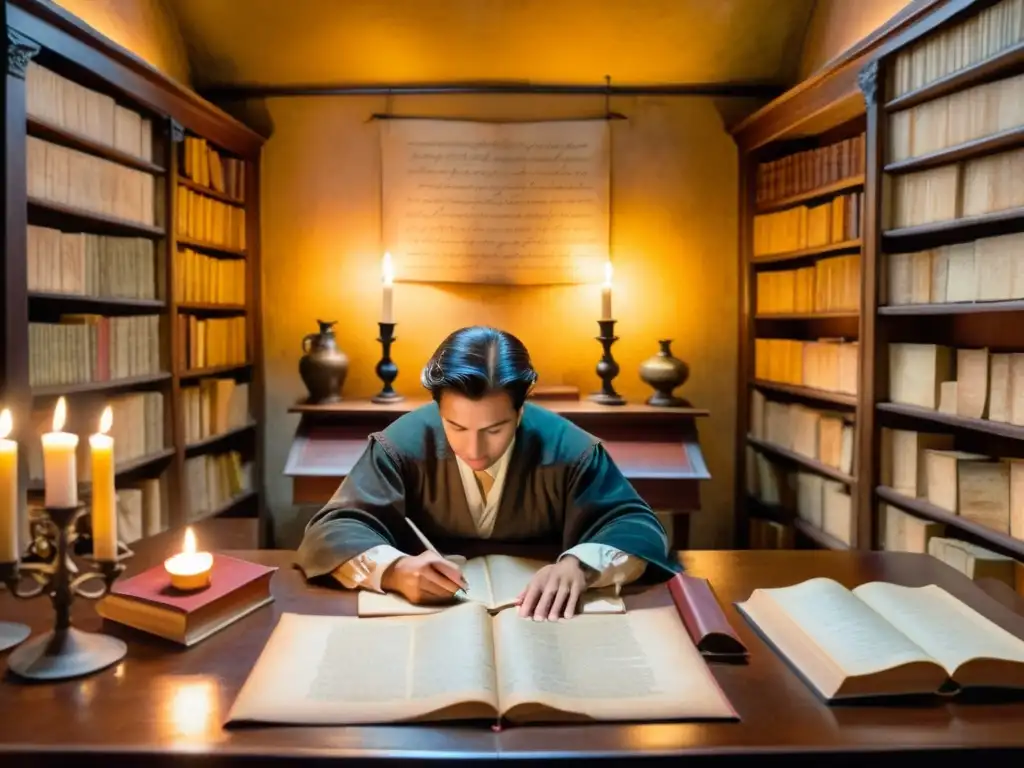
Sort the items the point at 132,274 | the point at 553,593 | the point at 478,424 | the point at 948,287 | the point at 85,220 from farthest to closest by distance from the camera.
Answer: the point at 132,274, the point at 85,220, the point at 948,287, the point at 478,424, the point at 553,593

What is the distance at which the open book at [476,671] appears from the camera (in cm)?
94

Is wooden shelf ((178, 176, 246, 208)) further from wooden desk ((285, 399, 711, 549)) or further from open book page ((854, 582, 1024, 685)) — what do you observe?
open book page ((854, 582, 1024, 685))

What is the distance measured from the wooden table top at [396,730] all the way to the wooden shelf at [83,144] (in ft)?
5.33

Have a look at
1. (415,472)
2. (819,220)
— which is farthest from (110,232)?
(819,220)

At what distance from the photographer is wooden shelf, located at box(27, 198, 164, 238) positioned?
231cm

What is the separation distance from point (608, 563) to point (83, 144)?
6.43ft

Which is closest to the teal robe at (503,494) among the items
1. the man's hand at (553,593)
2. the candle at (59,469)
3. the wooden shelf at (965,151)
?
the man's hand at (553,593)

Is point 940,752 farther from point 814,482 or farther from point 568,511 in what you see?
point 814,482

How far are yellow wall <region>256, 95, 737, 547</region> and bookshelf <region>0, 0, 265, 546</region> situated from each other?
153 millimetres

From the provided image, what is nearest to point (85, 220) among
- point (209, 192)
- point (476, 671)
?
point (209, 192)

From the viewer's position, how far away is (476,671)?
1.00m

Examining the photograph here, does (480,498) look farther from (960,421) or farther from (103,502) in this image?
(960,421)

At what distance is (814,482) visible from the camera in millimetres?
3111

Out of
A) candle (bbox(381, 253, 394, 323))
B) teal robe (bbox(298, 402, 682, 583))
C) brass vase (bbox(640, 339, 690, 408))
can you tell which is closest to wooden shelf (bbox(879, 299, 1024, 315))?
brass vase (bbox(640, 339, 690, 408))
